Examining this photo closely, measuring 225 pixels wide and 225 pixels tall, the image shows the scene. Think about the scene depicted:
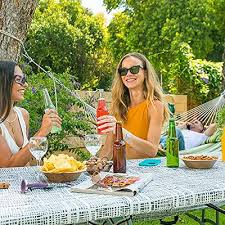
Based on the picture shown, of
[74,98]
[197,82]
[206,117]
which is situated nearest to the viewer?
[74,98]

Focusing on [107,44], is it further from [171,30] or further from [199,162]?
[199,162]

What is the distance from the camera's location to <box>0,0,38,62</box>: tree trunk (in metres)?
4.14

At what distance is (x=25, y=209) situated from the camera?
135 cm

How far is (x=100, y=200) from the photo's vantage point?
56.9 inches

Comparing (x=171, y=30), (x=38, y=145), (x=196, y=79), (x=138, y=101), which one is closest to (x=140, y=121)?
(x=138, y=101)

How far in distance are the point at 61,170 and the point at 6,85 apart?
90 centimetres

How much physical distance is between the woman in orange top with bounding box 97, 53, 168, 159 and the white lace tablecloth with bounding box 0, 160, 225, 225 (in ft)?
2.36

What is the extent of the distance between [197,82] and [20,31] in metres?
6.32

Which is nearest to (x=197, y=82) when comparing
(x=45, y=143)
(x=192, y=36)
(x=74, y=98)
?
(x=192, y=36)

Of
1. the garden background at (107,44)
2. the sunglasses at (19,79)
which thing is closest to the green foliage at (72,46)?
the garden background at (107,44)

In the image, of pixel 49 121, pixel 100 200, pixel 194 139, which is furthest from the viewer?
pixel 194 139

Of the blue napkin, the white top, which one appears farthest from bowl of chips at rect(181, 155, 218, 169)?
the white top

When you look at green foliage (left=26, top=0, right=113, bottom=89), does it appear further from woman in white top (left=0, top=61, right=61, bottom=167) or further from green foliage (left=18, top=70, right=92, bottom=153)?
woman in white top (left=0, top=61, right=61, bottom=167)

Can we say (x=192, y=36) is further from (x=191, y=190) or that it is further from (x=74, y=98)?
(x=191, y=190)
